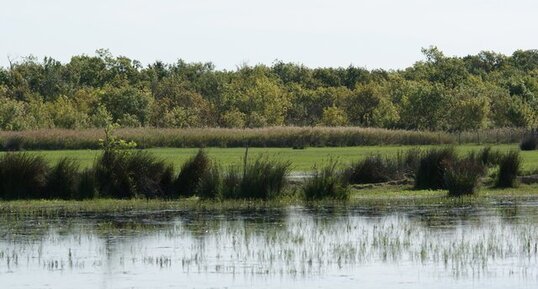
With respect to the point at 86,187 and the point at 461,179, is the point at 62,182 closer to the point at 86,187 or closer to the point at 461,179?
the point at 86,187

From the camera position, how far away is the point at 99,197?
107 ft

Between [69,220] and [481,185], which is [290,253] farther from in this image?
[481,185]

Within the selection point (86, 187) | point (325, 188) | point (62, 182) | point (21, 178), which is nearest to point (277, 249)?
point (325, 188)

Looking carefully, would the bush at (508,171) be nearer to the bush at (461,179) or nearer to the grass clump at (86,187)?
the bush at (461,179)

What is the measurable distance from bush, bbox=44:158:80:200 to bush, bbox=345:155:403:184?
8.13 metres

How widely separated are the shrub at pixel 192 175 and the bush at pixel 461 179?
6533 millimetres

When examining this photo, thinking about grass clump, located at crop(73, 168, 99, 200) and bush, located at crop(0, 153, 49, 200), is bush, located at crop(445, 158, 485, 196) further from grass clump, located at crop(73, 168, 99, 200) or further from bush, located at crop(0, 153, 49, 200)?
bush, located at crop(0, 153, 49, 200)

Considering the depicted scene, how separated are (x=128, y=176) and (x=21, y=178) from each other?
286 centimetres

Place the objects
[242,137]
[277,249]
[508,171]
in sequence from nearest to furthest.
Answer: [277,249] < [508,171] < [242,137]

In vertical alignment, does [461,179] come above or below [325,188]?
above

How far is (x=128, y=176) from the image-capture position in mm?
33000

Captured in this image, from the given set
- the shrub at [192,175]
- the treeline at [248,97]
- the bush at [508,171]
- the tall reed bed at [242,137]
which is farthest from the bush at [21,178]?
the treeline at [248,97]

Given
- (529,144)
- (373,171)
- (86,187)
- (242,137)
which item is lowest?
(86,187)

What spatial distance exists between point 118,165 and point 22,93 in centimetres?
9247
